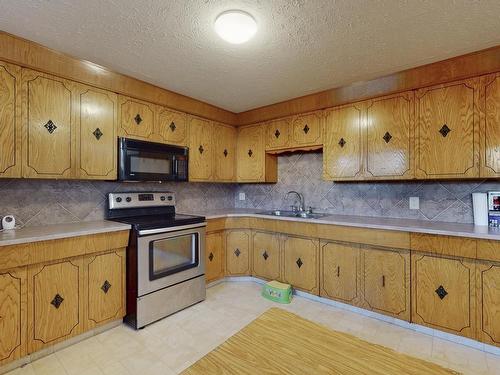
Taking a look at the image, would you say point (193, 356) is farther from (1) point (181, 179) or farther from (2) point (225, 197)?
(2) point (225, 197)

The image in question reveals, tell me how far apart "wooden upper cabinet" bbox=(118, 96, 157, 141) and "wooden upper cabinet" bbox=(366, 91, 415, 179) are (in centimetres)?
237

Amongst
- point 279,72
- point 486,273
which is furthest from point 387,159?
point 279,72

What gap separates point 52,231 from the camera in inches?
81.4

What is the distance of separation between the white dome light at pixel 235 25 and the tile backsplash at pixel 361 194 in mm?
2050

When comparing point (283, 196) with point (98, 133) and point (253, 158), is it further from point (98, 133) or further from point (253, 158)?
point (98, 133)

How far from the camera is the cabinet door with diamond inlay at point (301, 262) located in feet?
9.54

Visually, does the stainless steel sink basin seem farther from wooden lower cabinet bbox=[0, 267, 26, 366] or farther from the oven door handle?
wooden lower cabinet bbox=[0, 267, 26, 366]

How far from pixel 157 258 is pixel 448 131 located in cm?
293

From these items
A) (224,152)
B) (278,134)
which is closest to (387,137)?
(278,134)

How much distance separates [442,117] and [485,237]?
3.60 feet

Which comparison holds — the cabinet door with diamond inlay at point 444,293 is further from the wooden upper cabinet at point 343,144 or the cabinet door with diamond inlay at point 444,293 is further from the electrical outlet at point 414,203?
the wooden upper cabinet at point 343,144

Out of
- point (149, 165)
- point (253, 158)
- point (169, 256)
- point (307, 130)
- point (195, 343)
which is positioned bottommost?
point (195, 343)

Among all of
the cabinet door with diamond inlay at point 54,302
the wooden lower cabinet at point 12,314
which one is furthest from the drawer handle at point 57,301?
the wooden lower cabinet at point 12,314

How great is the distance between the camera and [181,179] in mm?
3117
